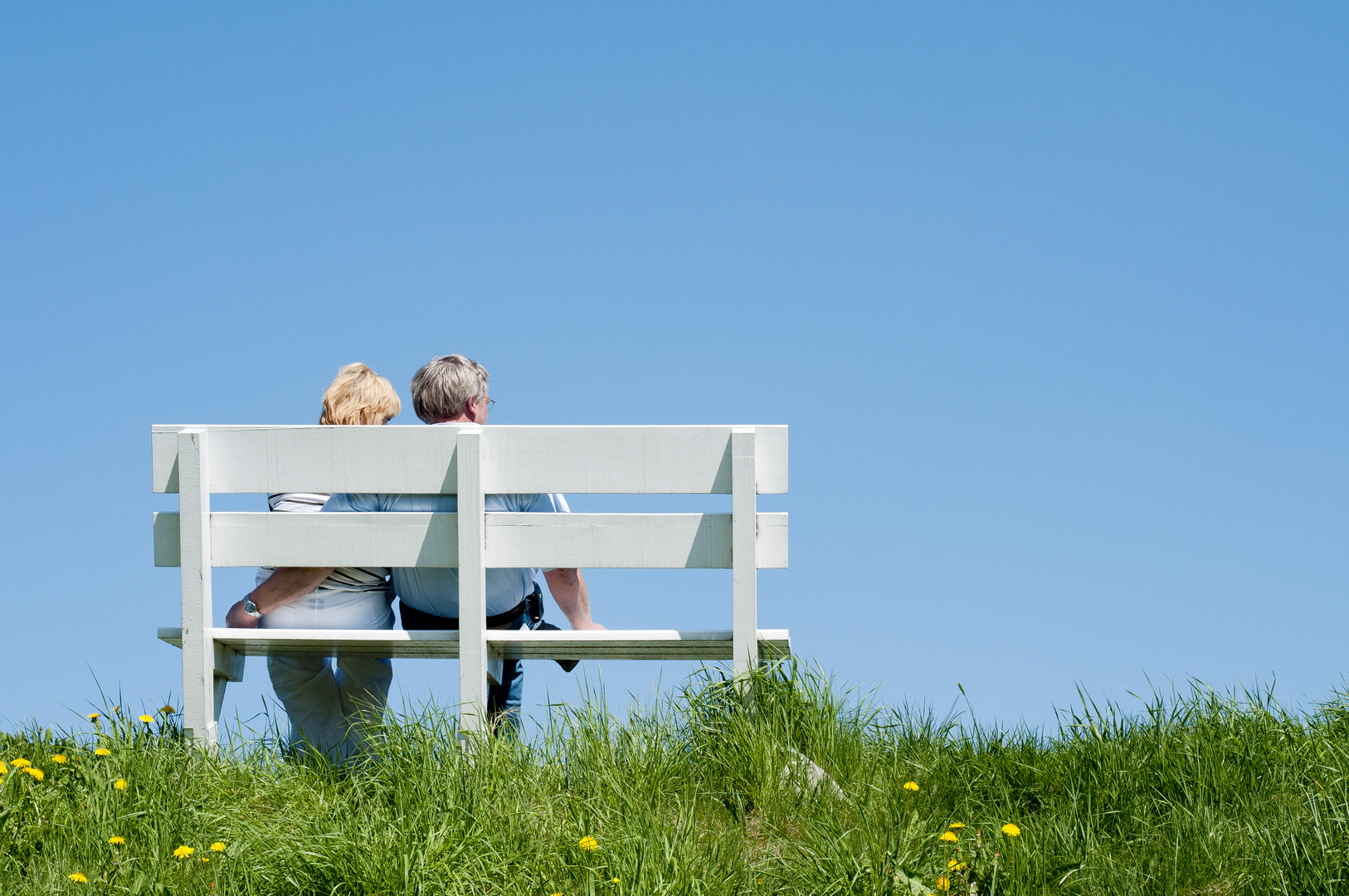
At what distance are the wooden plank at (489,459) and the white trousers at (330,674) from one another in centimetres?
70

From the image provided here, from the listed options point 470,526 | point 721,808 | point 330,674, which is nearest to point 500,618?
point 470,526

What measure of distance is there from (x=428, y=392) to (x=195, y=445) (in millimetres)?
1115

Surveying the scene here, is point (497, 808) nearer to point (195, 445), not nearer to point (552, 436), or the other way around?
point (552, 436)

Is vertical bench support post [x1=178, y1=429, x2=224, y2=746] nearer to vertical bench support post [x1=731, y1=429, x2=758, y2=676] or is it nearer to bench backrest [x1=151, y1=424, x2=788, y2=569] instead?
bench backrest [x1=151, y1=424, x2=788, y2=569]

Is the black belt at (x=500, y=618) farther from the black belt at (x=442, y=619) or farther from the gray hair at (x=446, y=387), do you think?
the gray hair at (x=446, y=387)

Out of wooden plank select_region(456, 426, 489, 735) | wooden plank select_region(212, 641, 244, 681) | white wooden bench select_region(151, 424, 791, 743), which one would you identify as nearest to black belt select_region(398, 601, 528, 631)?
white wooden bench select_region(151, 424, 791, 743)

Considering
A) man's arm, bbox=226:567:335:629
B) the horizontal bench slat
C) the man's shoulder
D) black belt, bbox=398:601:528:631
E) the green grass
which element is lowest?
the green grass

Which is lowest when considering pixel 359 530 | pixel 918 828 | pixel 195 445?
pixel 918 828

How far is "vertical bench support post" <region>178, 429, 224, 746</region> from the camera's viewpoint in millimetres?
5383

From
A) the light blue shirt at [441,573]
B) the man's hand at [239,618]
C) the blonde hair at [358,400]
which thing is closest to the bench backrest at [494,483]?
the light blue shirt at [441,573]

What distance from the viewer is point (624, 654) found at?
5.50m

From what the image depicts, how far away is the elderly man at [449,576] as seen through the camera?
571 cm

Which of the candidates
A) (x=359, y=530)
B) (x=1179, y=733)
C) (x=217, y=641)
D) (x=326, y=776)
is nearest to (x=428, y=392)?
(x=359, y=530)

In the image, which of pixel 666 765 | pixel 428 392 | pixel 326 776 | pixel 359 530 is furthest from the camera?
pixel 428 392
